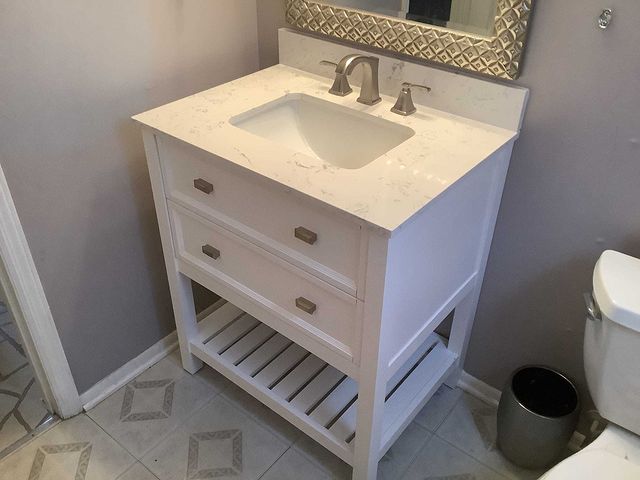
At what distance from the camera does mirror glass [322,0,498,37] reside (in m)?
1.25

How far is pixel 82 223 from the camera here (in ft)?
4.96

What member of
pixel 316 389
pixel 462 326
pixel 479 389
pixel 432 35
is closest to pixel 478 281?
pixel 462 326

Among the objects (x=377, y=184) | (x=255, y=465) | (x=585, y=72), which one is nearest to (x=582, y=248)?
(x=585, y=72)

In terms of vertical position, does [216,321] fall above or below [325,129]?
below

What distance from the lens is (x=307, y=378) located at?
1663 millimetres

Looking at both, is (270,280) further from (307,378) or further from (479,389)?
(479,389)

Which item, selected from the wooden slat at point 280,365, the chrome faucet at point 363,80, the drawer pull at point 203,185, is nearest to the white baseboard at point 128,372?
the wooden slat at point 280,365

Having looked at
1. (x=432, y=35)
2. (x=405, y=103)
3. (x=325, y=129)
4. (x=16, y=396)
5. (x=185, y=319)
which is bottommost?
(x=16, y=396)

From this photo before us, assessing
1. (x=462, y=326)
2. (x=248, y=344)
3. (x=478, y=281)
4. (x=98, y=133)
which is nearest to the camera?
(x=98, y=133)

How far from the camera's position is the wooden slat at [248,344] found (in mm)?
1732

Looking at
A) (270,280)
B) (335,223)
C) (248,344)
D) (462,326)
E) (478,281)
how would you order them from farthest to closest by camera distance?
(248,344) → (462,326) → (478,281) → (270,280) → (335,223)

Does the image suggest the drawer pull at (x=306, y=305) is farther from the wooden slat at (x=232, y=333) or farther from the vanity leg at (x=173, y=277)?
the wooden slat at (x=232, y=333)

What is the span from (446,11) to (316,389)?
102 cm

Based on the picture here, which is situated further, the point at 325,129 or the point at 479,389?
the point at 479,389
